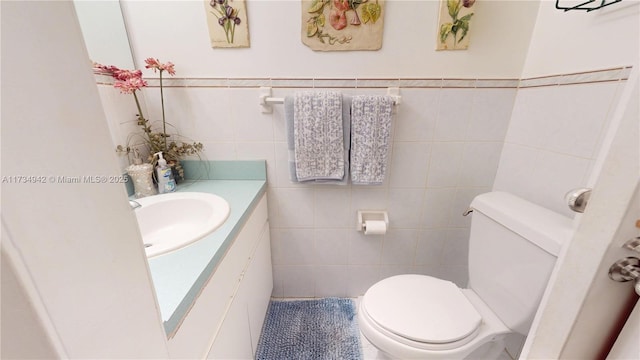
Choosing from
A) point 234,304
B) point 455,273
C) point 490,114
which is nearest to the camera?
point 234,304

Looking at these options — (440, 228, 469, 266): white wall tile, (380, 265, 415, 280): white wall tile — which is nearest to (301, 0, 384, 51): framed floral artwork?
(440, 228, 469, 266): white wall tile

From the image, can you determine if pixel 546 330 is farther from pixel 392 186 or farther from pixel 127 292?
pixel 392 186

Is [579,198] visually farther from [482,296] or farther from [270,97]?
[270,97]

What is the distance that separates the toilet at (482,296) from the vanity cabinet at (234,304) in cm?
47

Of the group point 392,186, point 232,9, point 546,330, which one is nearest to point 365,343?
point 392,186

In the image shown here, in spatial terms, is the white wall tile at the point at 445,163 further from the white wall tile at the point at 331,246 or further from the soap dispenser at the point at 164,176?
the soap dispenser at the point at 164,176

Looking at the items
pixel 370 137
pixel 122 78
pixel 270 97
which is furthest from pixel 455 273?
pixel 122 78

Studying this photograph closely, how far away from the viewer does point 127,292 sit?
0.29m

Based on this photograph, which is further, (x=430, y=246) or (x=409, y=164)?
(x=430, y=246)

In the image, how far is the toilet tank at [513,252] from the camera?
764mm

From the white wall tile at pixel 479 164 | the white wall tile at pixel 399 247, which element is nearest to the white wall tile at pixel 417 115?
the white wall tile at pixel 479 164

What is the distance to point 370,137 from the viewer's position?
1060mm

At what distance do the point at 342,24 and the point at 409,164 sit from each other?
71cm

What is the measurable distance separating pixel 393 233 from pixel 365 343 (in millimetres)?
594
